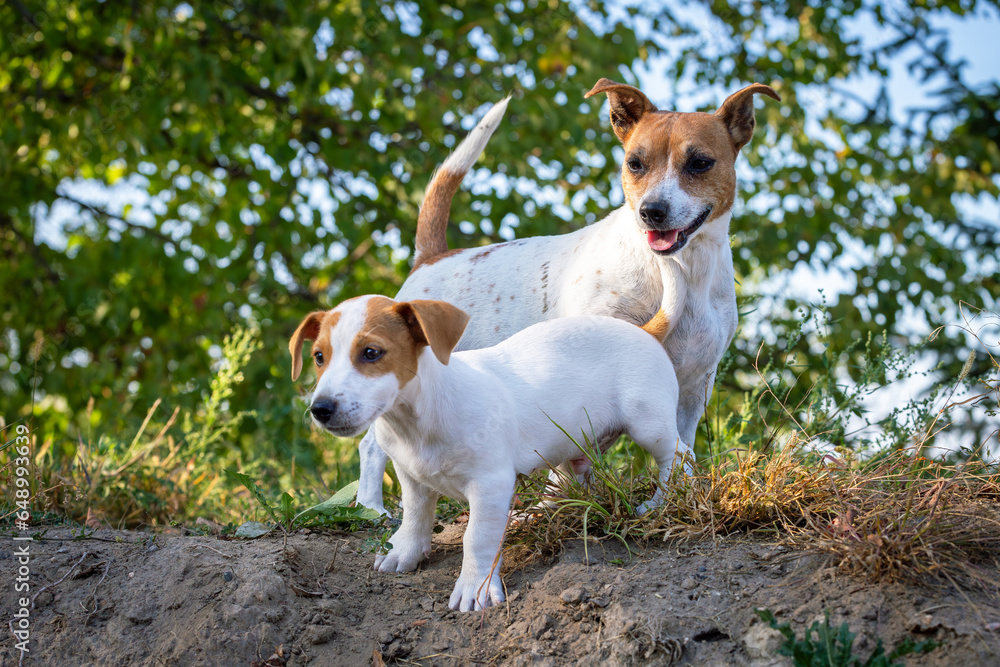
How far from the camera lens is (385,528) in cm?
350

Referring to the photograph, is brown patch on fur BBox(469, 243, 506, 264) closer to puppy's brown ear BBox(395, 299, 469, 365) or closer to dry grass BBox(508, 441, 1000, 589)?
dry grass BBox(508, 441, 1000, 589)

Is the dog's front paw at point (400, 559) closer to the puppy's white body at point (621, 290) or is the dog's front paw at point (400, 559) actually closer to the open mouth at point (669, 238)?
the puppy's white body at point (621, 290)

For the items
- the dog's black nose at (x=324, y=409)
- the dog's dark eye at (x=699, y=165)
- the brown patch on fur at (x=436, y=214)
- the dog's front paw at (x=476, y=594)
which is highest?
the dog's dark eye at (x=699, y=165)

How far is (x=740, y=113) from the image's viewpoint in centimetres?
371

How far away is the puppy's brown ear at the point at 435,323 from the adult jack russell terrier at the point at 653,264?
0.83m

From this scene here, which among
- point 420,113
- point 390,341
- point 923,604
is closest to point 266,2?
point 420,113

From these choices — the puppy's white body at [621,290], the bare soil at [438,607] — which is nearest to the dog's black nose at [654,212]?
the puppy's white body at [621,290]

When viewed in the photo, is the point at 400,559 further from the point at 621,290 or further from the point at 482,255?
the point at 482,255

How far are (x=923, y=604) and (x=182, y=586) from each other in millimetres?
2285

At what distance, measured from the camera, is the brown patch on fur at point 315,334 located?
2697 millimetres

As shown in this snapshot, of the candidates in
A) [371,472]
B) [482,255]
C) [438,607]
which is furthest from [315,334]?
[482,255]

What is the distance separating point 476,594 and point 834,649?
110 cm

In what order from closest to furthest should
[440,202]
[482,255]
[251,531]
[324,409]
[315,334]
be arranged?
[324,409], [315,334], [251,531], [482,255], [440,202]

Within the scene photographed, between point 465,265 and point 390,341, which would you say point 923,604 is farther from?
point 465,265
